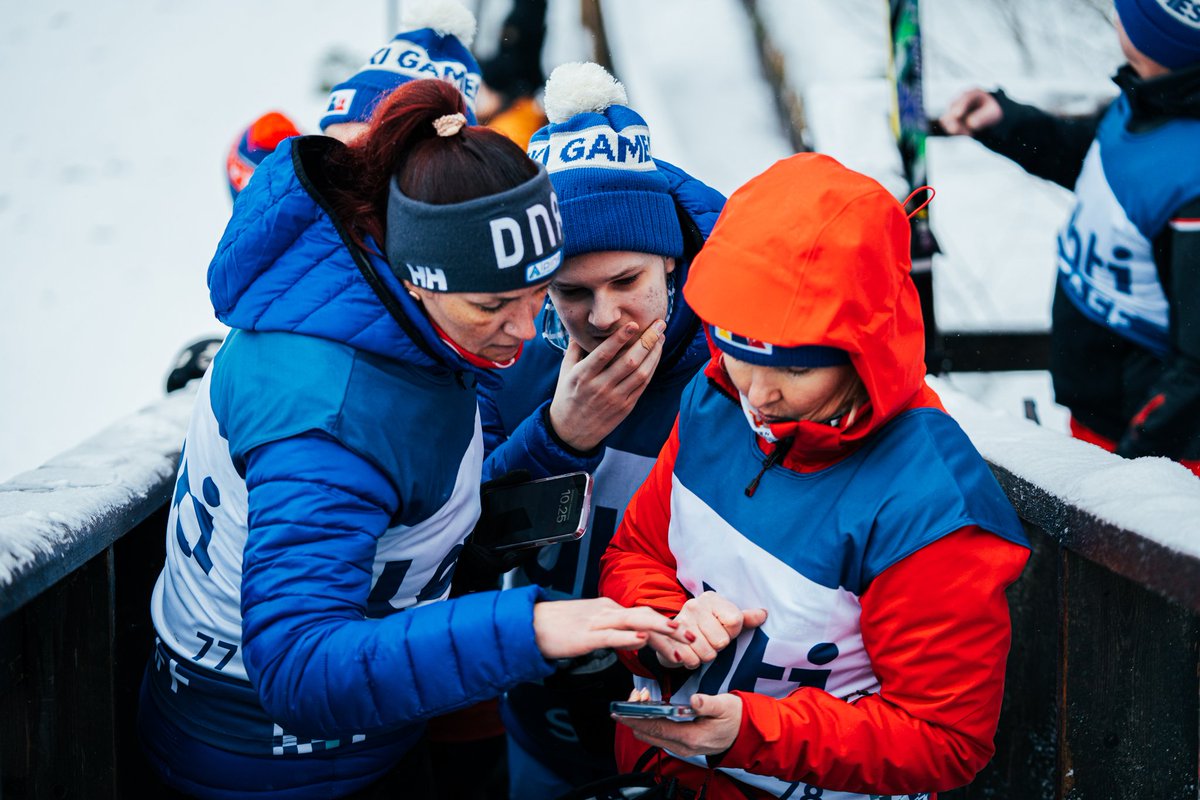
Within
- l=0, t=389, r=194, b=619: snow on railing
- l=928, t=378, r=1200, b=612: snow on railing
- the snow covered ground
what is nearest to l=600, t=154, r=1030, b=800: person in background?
l=928, t=378, r=1200, b=612: snow on railing

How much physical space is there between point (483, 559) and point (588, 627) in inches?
24.4

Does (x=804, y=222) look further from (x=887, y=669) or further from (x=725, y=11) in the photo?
(x=725, y=11)

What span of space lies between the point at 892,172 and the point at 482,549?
2650 millimetres

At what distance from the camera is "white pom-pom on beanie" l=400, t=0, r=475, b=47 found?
3.51 meters

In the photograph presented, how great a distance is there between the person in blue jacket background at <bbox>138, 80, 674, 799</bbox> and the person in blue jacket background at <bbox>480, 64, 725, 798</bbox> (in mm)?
308

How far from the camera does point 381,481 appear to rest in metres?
1.51

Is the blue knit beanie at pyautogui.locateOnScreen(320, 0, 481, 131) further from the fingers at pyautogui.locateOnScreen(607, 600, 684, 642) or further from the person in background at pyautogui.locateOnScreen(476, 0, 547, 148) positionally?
the fingers at pyautogui.locateOnScreen(607, 600, 684, 642)

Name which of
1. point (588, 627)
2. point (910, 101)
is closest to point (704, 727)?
point (588, 627)

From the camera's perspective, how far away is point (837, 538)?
1571mm

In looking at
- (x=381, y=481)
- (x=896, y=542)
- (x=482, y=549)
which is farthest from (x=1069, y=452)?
(x=381, y=481)

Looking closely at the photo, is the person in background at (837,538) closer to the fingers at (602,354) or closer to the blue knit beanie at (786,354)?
the blue knit beanie at (786,354)

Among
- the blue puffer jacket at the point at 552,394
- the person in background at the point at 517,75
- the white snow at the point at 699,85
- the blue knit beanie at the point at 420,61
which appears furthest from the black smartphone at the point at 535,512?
the white snow at the point at 699,85

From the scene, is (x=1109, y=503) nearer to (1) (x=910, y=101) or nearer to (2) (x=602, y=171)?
(2) (x=602, y=171)

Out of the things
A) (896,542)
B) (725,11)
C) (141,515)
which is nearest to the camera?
(896,542)
